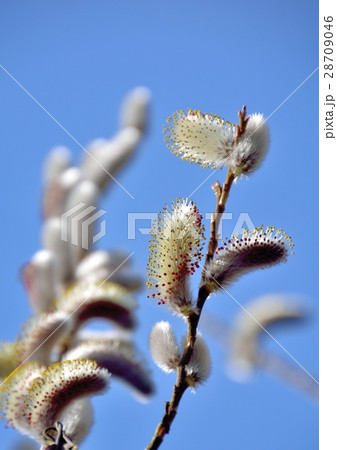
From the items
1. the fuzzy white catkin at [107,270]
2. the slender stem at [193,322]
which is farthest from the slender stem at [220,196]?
the fuzzy white catkin at [107,270]

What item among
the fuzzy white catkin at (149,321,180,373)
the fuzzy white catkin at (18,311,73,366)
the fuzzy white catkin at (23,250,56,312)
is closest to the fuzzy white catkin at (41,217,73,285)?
the fuzzy white catkin at (23,250,56,312)

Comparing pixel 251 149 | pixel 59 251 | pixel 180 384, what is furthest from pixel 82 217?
pixel 180 384

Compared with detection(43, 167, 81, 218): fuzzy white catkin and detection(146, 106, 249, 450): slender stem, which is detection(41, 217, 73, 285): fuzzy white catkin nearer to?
detection(43, 167, 81, 218): fuzzy white catkin

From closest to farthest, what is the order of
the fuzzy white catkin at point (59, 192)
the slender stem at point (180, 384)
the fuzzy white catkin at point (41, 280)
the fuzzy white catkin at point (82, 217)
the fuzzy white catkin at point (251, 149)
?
the slender stem at point (180, 384) < the fuzzy white catkin at point (251, 149) < the fuzzy white catkin at point (41, 280) < the fuzzy white catkin at point (82, 217) < the fuzzy white catkin at point (59, 192)

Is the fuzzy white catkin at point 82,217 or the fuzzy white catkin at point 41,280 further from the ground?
the fuzzy white catkin at point 82,217

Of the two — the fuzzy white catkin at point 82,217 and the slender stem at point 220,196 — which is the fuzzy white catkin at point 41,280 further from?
the slender stem at point 220,196

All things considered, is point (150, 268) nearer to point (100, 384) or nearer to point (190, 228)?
point (190, 228)

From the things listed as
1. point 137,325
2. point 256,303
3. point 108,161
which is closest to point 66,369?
point 137,325
